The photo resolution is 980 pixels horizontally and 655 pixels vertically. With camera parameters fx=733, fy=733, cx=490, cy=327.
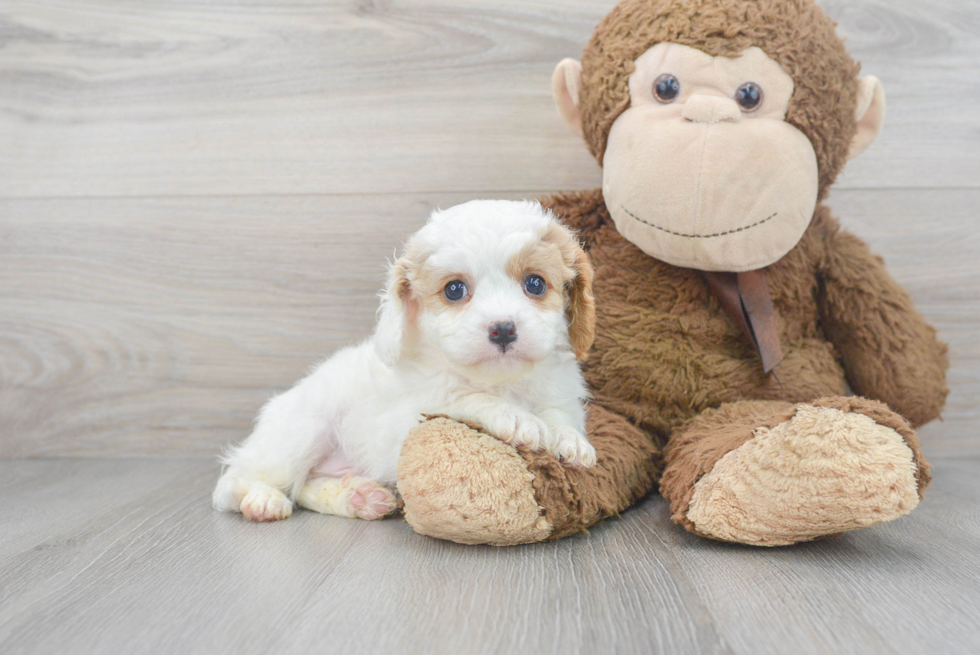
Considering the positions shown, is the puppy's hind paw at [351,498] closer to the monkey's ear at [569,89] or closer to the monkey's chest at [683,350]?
the monkey's chest at [683,350]

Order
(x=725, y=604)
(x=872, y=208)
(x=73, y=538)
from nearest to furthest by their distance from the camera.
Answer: (x=725, y=604), (x=73, y=538), (x=872, y=208)

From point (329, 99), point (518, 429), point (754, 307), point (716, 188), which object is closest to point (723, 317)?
point (754, 307)

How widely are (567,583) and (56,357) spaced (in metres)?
1.54

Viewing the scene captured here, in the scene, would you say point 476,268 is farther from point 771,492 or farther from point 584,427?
point 771,492

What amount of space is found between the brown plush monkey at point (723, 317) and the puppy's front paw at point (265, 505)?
1.14 feet

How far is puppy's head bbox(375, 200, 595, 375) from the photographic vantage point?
113 cm

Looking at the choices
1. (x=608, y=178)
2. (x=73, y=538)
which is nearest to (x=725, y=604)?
(x=608, y=178)

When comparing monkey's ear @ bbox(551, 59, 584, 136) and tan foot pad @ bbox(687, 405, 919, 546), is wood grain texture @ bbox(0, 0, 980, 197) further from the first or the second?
tan foot pad @ bbox(687, 405, 919, 546)

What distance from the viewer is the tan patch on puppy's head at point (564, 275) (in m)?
1.19

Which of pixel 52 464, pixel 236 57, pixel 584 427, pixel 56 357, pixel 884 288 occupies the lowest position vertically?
pixel 52 464

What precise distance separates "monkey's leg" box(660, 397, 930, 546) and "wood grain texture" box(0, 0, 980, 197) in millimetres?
882

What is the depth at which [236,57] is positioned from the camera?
1.82 m

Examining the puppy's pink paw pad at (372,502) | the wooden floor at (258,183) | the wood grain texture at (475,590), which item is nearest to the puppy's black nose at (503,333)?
the wood grain texture at (475,590)

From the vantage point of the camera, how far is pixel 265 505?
4.50 feet
